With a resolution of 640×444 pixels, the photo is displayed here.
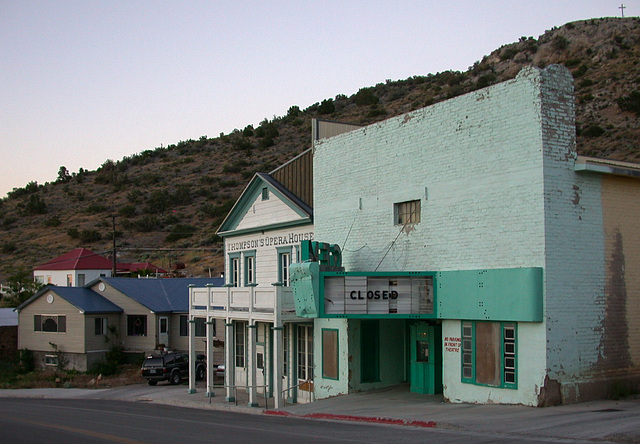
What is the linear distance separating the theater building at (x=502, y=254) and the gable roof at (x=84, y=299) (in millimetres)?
23822

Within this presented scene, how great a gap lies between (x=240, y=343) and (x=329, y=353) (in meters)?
8.25

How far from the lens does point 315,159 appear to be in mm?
23469

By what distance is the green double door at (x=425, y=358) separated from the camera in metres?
19.4

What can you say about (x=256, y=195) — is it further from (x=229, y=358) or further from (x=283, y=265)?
(x=229, y=358)

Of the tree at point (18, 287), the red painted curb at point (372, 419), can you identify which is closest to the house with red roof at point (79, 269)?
the tree at point (18, 287)

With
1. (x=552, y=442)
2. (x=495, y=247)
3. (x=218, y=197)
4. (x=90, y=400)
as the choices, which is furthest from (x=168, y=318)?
(x=218, y=197)

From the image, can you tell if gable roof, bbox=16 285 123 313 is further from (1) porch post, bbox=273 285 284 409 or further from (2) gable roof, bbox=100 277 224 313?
(1) porch post, bbox=273 285 284 409

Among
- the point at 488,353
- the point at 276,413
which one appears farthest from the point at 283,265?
the point at 488,353

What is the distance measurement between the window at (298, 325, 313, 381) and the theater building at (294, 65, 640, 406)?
469 centimetres

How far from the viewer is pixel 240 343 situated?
96.9 feet

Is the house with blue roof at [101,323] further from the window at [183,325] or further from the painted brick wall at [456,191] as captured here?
the painted brick wall at [456,191]

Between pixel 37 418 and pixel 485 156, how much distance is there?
1453cm

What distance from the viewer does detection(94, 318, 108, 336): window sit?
39.6 meters

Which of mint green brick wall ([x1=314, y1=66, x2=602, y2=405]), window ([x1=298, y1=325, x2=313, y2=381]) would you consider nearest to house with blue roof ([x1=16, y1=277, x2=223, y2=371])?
window ([x1=298, y1=325, x2=313, y2=381])
